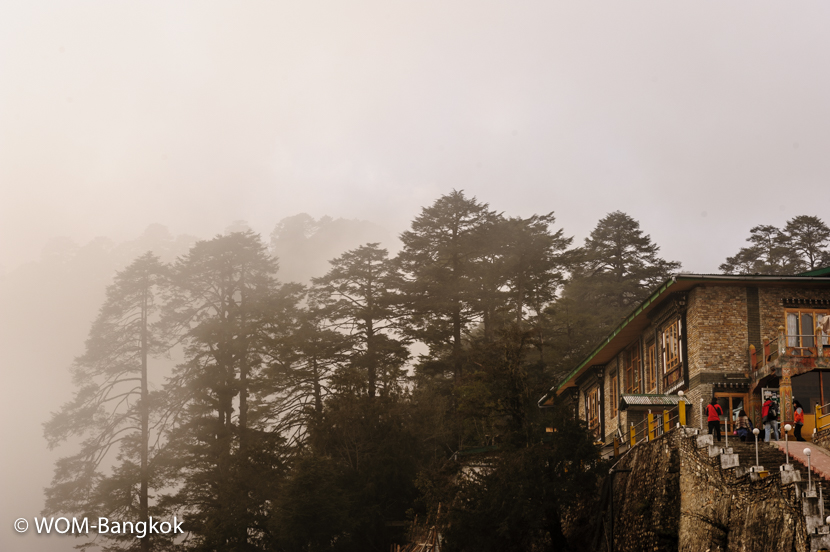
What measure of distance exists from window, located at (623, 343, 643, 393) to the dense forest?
12.9 feet

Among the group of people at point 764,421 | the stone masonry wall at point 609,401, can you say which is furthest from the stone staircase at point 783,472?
the stone masonry wall at point 609,401

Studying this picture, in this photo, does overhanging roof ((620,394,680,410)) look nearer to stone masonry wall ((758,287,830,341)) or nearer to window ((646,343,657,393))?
window ((646,343,657,393))

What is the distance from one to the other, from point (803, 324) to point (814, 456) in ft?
30.1

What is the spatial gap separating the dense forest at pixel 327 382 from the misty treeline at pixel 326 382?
108 mm

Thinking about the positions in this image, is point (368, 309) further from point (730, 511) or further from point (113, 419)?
point (730, 511)

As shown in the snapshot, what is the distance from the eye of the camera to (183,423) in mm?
46375

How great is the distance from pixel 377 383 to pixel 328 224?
79394 mm

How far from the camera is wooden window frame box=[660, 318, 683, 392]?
2902cm

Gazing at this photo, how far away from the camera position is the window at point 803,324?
27641 mm

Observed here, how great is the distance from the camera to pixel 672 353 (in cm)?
2984

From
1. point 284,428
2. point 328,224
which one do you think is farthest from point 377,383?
point 328,224

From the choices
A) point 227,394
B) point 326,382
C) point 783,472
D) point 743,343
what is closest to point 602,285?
point 326,382

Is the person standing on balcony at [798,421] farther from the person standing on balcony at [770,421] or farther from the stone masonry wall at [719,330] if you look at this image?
the stone masonry wall at [719,330]

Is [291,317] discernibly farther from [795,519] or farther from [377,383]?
[795,519]
